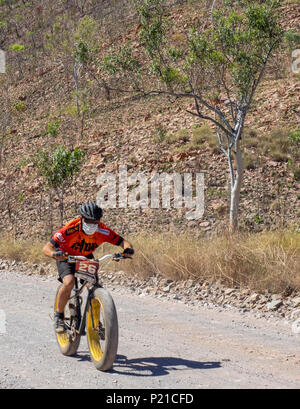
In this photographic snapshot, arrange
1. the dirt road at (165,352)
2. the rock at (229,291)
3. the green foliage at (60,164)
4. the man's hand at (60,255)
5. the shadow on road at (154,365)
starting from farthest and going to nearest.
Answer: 1. the green foliage at (60,164)
2. the rock at (229,291)
3. the man's hand at (60,255)
4. the shadow on road at (154,365)
5. the dirt road at (165,352)

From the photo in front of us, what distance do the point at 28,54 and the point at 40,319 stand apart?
49.1 metres

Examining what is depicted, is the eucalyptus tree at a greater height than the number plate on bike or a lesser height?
greater

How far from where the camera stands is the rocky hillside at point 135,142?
2081 centimetres

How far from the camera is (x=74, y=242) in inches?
219

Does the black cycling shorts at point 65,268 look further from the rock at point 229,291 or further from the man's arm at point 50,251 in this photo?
the rock at point 229,291

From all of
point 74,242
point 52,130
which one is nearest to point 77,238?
point 74,242

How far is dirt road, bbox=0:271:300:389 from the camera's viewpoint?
4.61 meters

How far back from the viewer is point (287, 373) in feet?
15.8

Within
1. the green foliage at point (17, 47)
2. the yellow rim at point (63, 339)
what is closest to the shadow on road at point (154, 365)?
the yellow rim at point (63, 339)

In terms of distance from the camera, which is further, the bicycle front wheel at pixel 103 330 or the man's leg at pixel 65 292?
the man's leg at pixel 65 292

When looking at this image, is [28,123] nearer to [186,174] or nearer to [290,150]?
[186,174]

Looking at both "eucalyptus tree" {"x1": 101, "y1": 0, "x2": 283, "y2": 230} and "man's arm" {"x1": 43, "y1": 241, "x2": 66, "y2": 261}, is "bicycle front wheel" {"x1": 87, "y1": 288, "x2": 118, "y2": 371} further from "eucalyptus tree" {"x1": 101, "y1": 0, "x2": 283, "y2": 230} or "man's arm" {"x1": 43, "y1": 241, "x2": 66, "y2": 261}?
"eucalyptus tree" {"x1": 101, "y1": 0, "x2": 283, "y2": 230}

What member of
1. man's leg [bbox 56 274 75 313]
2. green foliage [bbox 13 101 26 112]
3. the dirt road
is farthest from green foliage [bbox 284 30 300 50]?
man's leg [bbox 56 274 75 313]
